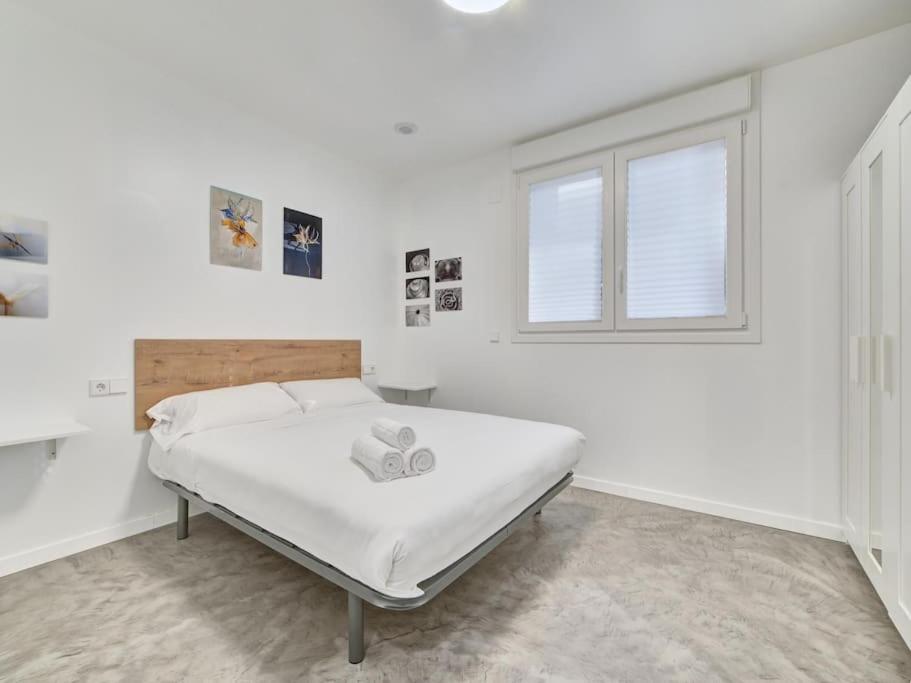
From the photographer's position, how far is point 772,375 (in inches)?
105

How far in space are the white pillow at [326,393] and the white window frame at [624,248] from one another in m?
1.40

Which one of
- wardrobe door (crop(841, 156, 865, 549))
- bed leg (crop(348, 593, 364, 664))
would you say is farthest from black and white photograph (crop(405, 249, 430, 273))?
bed leg (crop(348, 593, 364, 664))

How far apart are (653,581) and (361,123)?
3572 millimetres

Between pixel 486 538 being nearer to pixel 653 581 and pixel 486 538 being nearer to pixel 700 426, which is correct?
pixel 653 581

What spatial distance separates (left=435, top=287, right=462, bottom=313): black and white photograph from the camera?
406 cm

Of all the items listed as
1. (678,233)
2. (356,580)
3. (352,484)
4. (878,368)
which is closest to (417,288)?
(678,233)

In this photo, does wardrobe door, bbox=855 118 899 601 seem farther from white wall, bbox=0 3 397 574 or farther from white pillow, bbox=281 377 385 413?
white wall, bbox=0 3 397 574

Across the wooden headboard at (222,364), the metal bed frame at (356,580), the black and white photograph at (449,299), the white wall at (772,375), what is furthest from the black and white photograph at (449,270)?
the metal bed frame at (356,580)

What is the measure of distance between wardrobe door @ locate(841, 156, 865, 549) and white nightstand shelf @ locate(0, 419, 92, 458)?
3.88m

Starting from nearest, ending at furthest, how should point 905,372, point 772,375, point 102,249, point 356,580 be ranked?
1. point 356,580
2. point 905,372
3. point 102,249
4. point 772,375

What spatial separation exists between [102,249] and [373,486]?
220 centimetres

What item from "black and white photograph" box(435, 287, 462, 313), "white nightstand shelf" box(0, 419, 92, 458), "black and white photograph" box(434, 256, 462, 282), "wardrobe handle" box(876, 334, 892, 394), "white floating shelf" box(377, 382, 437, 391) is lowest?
"white nightstand shelf" box(0, 419, 92, 458)

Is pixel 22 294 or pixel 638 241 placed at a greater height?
pixel 638 241

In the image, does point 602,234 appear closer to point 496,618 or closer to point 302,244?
point 302,244
